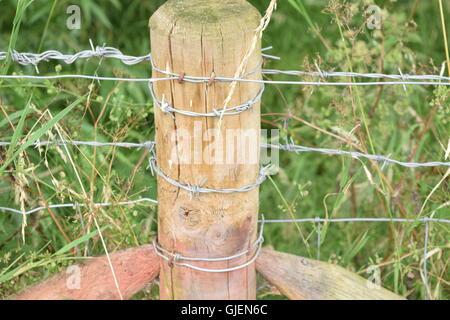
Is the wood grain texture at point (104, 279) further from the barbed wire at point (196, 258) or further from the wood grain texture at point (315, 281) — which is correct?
the wood grain texture at point (315, 281)

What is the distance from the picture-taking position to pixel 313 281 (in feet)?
5.57

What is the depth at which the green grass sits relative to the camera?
6.04 feet

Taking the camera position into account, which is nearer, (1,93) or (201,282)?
(201,282)

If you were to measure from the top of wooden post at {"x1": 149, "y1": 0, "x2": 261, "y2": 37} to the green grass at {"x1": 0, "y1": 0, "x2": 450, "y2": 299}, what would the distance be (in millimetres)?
266

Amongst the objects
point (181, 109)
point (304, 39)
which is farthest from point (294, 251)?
point (304, 39)

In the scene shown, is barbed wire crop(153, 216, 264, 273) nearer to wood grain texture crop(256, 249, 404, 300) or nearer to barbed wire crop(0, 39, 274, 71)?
wood grain texture crop(256, 249, 404, 300)

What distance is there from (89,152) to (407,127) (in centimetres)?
131

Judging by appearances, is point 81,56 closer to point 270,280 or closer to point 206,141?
point 206,141

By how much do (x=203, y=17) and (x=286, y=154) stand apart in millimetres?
1733

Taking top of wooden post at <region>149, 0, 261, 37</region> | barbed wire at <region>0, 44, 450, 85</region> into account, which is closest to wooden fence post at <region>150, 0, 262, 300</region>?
top of wooden post at <region>149, 0, 261, 37</region>

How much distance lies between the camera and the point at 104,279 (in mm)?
1713

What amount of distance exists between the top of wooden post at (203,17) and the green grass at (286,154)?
0.87 ft

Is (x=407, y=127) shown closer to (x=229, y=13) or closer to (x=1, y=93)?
(x=229, y=13)

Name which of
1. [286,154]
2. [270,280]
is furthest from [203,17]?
[286,154]
